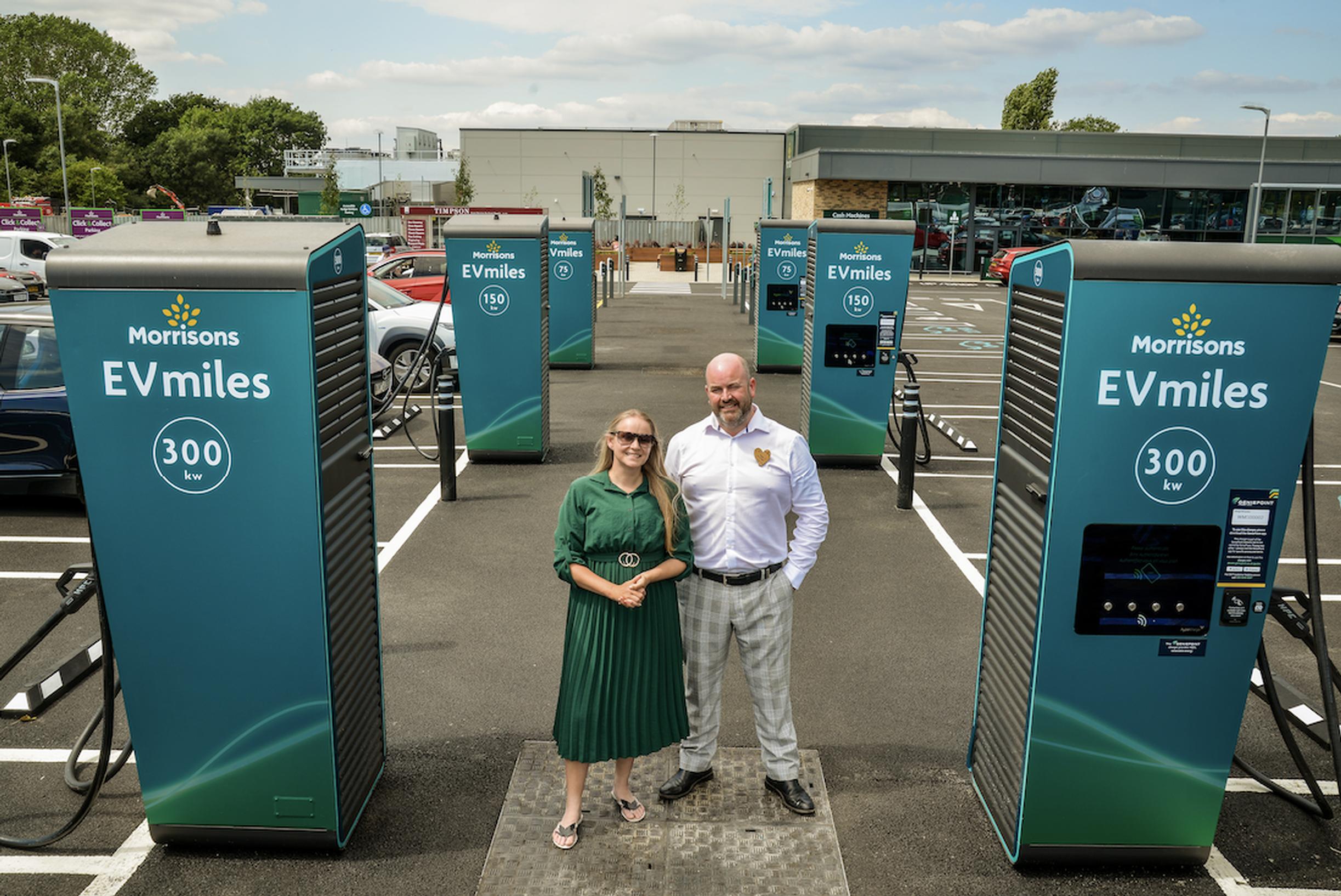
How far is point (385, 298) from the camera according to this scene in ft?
55.7

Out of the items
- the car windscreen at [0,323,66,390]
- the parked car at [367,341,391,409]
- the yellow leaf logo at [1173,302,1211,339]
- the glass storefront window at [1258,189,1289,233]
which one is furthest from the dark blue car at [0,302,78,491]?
the glass storefront window at [1258,189,1289,233]

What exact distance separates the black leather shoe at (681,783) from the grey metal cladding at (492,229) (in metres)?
7.61

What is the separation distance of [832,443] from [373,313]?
796 centimetres

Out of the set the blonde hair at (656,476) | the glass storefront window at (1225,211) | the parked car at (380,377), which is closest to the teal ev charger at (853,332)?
the parked car at (380,377)

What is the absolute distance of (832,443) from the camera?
11.7 m

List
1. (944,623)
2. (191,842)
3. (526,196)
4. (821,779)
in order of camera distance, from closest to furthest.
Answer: (191,842) < (821,779) < (944,623) < (526,196)

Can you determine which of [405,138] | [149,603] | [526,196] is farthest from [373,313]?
[405,138]

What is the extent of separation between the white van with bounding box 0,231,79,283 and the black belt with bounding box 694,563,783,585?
95.5 feet

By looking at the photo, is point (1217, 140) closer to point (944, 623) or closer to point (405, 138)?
point (944, 623)

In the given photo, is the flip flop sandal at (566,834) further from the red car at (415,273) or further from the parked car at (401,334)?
the red car at (415,273)

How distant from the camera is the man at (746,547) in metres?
4.64

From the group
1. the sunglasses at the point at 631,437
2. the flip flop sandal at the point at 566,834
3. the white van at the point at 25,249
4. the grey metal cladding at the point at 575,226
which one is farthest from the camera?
the white van at the point at 25,249

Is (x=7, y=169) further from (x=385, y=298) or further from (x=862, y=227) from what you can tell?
(x=862, y=227)

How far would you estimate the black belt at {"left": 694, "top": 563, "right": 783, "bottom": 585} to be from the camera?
4.68m
